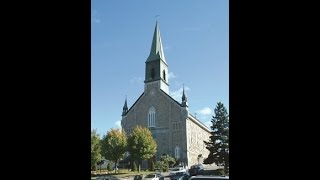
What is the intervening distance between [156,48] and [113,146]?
45.6 ft

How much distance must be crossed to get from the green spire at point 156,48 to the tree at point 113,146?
38.0 ft

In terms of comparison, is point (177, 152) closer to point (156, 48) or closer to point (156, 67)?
point (156, 67)

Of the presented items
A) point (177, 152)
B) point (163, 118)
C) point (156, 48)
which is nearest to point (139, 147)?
point (177, 152)

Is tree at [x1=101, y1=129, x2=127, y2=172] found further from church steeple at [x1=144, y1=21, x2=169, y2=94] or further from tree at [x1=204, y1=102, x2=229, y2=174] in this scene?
church steeple at [x1=144, y1=21, x2=169, y2=94]

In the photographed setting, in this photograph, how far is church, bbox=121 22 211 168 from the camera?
2762cm

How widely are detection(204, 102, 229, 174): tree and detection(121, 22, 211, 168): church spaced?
402 cm

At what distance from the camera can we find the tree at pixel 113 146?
76.2ft

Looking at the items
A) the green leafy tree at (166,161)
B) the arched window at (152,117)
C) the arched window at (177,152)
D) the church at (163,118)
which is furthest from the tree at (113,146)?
the arched window at (152,117)

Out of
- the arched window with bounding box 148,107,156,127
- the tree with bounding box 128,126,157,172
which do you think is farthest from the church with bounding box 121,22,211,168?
the tree with bounding box 128,126,157,172

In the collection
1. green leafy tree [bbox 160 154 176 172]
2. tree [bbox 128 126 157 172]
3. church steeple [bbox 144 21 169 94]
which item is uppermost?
church steeple [bbox 144 21 169 94]

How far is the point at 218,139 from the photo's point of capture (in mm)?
22953
